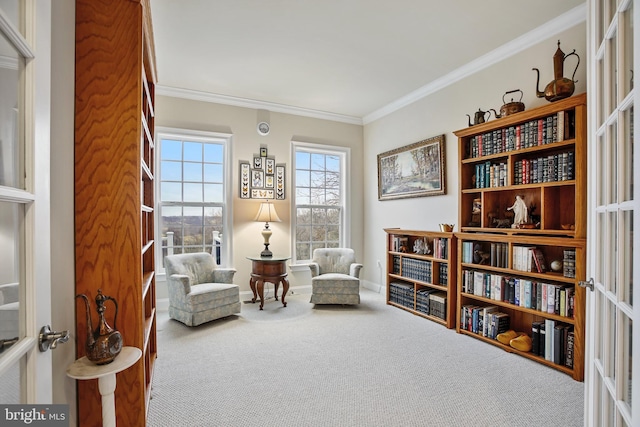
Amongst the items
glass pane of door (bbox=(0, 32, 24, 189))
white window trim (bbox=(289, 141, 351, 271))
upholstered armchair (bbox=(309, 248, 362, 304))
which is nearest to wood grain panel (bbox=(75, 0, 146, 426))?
glass pane of door (bbox=(0, 32, 24, 189))

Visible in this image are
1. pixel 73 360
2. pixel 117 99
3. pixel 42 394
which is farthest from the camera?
pixel 117 99

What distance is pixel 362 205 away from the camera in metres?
5.73

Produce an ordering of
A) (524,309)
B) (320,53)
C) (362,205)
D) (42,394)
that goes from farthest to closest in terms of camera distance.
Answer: (362,205) → (320,53) → (524,309) → (42,394)

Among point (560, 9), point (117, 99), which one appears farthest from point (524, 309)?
point (117, 99)

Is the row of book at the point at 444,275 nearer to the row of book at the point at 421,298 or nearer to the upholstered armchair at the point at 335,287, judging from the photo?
the row of book at the point at 421,298

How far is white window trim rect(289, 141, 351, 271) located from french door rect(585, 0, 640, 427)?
401 centimetres

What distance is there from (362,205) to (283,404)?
156 inches

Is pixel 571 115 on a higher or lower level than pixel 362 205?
higher

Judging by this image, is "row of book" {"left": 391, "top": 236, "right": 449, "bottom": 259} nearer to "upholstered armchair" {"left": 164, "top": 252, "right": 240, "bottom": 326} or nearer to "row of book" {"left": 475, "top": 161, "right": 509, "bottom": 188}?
"row of book" {"left": 475, "top": 161, "right": 509, "bottom": 188}

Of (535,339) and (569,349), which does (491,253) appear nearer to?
(535,339)

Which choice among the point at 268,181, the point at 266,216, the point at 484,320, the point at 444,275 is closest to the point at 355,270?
the point at 444,275

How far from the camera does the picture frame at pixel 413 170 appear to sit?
414 centimetres

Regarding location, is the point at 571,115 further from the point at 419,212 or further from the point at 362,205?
the point at 362,205

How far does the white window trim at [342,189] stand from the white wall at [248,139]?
0.21 feet
